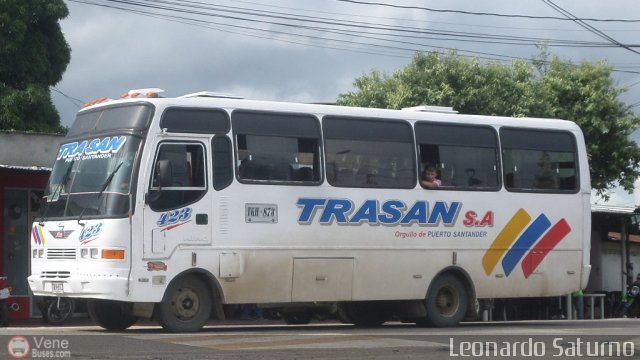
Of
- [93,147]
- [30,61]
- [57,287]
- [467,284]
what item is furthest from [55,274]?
[30,61]

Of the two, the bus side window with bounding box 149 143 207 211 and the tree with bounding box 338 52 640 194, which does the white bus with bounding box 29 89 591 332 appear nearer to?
the bus side window with bounding box 149 143 207 211

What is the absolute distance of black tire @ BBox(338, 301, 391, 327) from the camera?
61.1ft

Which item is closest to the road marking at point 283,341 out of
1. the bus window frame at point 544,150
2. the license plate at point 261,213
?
the license plate at point 261,213

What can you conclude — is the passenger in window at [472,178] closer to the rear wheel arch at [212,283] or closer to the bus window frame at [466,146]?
the bus window frame at [466,146]

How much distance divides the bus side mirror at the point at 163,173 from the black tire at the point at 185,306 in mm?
1365

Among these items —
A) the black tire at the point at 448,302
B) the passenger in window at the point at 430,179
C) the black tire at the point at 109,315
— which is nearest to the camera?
the black tire at the point at 109,315

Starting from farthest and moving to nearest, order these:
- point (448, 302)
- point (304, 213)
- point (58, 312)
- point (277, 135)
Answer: point (58, 312) → point (448, 302) → point (304, 213) → point (277, 135)

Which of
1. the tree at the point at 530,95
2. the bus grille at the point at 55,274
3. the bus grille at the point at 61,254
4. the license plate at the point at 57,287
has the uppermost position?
the tree at the point at 530,95

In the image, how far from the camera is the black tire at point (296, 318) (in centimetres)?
1830

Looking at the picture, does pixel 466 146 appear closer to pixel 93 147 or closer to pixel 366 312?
pixel 366 312

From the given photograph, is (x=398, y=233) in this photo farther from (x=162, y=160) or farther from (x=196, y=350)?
(x=196, y=350)

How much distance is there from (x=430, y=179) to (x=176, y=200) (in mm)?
4565

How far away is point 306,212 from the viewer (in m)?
16.5

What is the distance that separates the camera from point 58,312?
2177 cm
